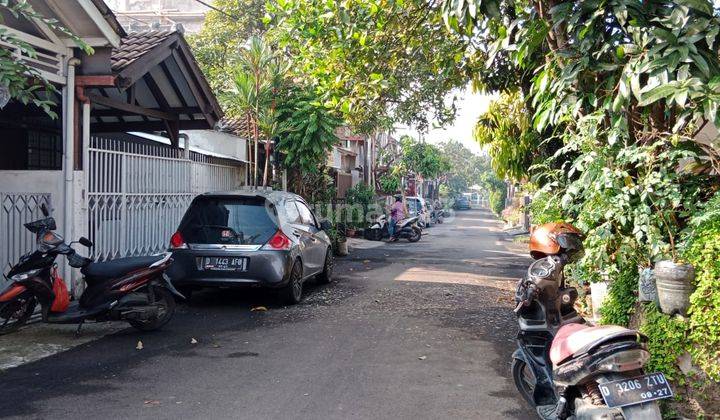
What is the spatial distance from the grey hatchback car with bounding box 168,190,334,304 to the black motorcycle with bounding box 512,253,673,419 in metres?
4.24

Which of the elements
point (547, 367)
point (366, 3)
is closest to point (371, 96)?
point (366, 3)

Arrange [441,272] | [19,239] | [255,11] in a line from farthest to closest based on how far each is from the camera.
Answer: [255,11] → [441,272] → [19,239]

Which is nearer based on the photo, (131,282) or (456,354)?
(456,354)

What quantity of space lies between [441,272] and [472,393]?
8025mm

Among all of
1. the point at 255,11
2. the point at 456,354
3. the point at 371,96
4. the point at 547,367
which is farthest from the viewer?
the point at 255,11

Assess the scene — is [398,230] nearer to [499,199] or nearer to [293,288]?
[293,288]

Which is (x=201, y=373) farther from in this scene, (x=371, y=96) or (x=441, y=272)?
(x=441, y=272)

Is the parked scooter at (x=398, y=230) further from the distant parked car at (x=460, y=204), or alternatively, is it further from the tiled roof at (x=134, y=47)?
the distant parked car at (x=460, y=204)

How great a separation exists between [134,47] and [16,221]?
3.45 meters

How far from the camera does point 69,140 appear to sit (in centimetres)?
807

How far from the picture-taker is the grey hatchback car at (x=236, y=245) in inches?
318

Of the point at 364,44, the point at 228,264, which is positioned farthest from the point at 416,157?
the point at 228,264

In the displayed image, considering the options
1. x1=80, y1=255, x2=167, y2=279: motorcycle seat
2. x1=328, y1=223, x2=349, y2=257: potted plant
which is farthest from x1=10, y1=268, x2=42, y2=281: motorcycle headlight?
x1=328, y1=223, x2=349, y2=257: potted plant

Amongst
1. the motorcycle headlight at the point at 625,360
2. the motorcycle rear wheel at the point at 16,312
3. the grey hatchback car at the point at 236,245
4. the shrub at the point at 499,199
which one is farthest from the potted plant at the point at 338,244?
the shrub at the point at 499,199
